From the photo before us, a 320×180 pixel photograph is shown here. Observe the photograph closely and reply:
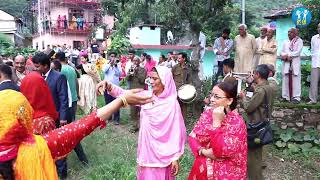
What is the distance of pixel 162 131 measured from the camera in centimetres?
423

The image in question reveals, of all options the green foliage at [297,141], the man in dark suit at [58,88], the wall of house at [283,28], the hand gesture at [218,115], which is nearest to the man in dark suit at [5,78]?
the man in dark suit at [58,88]

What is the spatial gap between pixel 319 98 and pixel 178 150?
582cm

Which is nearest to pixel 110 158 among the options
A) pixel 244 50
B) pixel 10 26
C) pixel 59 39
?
pixel 244 50

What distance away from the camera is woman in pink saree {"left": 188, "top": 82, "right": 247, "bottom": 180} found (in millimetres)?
3414

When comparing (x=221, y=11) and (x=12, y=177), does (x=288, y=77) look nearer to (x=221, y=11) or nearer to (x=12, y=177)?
(x=221, y=11)

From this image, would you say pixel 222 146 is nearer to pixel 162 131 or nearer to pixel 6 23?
pixel 162 131

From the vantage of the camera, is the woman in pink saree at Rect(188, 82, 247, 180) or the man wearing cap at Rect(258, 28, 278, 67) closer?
the woman in pink saree at Rect(188, 82, 247, 180)

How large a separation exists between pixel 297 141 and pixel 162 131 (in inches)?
171

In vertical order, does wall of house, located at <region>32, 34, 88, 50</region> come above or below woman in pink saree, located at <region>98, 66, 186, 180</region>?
above

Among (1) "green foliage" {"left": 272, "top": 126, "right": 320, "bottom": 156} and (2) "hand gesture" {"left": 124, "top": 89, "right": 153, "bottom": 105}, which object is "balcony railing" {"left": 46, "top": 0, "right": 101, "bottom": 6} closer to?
(1) "green foliage" {"left": 272, "top": 126, "right": 320, "bottom": 156}

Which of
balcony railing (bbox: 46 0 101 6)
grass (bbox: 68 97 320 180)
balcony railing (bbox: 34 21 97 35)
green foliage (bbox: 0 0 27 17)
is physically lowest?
grass (bbox: 68 97 320 180)

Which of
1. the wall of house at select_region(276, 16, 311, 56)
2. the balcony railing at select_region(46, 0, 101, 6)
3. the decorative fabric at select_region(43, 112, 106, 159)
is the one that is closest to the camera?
the decorative fabric at select_region(43, 112, 106, 159)

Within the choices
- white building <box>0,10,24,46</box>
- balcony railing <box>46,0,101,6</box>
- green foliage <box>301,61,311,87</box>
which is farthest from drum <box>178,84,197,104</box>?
white building <box>0,10,24,46</box>

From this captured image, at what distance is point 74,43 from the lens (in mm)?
35562
